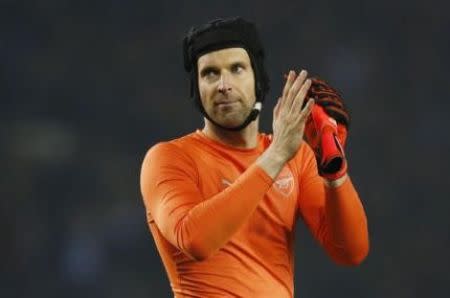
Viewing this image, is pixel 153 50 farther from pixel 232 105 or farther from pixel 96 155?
pixel 232 105

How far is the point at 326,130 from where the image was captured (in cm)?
262

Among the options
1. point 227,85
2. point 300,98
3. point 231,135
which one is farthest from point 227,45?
point 300,98

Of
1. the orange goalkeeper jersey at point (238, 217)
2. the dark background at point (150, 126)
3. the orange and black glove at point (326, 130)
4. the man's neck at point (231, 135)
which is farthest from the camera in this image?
the dark background at point (150, 126)

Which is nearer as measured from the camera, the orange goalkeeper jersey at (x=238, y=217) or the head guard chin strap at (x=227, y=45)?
the orange goalkeeper jersey at (x=238, y=217)

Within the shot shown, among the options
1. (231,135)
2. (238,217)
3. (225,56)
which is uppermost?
(225,56)

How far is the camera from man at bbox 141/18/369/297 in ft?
8.32

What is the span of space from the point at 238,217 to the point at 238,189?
0.25 ft

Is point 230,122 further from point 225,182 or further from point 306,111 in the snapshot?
point 306,111

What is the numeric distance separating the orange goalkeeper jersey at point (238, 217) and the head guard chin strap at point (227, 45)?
0.48ft

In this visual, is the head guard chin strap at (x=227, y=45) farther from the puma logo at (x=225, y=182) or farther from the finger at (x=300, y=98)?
the finger at (x=300, y=98)

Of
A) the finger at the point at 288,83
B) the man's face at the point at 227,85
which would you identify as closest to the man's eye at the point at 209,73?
the man's face at the point at 227,85

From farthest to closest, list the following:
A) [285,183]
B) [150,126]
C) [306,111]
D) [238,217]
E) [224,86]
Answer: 1. [150,126]
2. [285,183]
3. [224,86]
4. [306,111]
5. [238,217]

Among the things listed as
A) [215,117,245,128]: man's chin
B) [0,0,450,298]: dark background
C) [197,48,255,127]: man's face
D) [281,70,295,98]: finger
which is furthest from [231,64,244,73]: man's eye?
[0,0,450,298]: dark background

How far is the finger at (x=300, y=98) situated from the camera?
8.54ft
